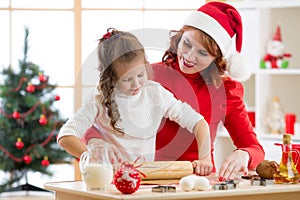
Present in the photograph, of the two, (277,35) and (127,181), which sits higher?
(277,35)

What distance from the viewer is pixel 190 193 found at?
6.46 feet

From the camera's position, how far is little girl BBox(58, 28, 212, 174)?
7.73 ft

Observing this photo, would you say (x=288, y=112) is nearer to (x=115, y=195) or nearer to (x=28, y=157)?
(x=28, y=157)

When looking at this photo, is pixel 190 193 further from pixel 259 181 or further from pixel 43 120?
pixel 43 120

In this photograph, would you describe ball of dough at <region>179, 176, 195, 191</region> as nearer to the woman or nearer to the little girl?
the little girl

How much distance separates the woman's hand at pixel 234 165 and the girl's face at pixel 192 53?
1.16 feet

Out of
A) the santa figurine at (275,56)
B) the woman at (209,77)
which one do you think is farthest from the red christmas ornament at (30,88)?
the woman at (209,77)

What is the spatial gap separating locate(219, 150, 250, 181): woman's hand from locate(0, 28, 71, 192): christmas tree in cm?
252

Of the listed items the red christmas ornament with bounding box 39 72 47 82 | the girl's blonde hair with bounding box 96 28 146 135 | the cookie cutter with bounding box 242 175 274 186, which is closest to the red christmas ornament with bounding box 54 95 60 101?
the red christmas ornament with bounding box 39 72 47 82

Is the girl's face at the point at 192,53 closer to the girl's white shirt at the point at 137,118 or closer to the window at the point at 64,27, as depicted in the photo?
the girl's white shirt at the point at 137,118

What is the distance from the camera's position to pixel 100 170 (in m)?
2.04

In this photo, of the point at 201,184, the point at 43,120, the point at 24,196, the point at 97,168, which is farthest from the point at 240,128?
the point at 24,196

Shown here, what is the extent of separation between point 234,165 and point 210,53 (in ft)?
1.46

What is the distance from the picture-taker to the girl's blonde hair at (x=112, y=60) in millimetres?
2367
